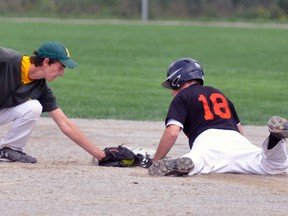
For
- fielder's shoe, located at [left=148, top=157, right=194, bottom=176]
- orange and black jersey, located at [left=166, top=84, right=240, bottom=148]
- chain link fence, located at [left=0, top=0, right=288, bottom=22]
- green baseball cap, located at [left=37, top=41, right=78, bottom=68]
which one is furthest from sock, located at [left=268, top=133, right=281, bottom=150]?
chain link fence, located at [left=0, top=0, right=288, bottom=22]

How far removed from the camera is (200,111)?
→ 7.49 m

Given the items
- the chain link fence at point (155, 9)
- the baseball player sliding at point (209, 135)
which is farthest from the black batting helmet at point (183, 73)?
the chain link fence at point (155, 9)

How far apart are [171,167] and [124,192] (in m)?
0.75

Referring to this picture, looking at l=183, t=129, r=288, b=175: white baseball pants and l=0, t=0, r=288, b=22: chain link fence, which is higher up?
l=183, t=129, r=288, b=175: white baseball pants

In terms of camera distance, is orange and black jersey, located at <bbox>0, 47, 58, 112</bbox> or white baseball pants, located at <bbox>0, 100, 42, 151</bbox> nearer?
orange and black jersey, located at <bbox>0, 47, 58, 112</bbox>

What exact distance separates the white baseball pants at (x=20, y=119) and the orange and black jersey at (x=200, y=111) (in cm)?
122

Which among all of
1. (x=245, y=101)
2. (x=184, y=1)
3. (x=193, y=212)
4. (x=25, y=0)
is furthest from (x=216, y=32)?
(x=193, y=212)

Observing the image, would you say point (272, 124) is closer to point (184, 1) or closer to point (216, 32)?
point (216, 32)

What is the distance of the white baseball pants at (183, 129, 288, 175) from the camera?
7355 mm

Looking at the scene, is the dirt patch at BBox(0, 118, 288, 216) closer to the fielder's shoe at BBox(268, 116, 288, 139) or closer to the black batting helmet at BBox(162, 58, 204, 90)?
the fielder's shoe at BBox(268, 116, 288, 139)

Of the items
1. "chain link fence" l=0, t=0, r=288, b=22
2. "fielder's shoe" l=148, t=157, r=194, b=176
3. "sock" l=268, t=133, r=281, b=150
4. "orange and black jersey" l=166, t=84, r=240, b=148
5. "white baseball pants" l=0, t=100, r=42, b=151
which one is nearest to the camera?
"fielder's shoe" l=148, t=157, r=194, b=176

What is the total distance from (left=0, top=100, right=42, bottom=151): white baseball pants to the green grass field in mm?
3501

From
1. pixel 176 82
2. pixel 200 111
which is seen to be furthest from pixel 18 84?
pixel 200 111

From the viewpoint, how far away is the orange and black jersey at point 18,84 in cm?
759
